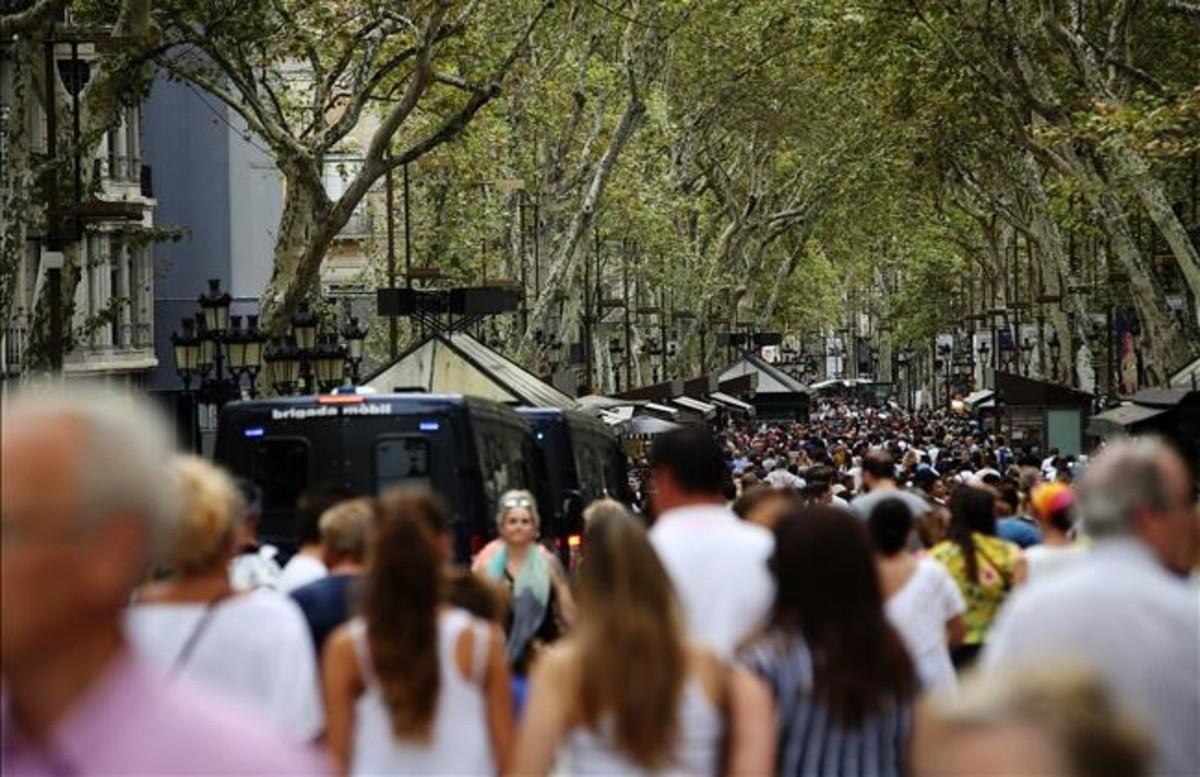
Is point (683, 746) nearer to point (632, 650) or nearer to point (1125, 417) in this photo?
point (632, 650)

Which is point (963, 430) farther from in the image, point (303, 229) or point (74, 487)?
point (74, 487)

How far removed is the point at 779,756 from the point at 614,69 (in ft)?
144

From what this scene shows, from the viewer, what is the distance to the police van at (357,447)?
671 inches

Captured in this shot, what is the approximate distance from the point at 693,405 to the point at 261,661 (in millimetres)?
47978

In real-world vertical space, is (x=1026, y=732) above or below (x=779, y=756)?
above

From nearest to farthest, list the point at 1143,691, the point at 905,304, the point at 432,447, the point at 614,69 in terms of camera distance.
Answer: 1. the point at 1143,691
2. the point at 432,447
3. the point at 614,69
4. the point at 905,304

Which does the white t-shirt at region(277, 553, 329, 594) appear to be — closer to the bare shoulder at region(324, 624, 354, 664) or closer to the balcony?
the bare shoulder at region(324, 624, 354, 664)

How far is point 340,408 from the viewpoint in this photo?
17.3 m

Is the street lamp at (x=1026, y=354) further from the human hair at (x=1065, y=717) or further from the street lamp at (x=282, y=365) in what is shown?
the human hair at (x=1065, y=717)

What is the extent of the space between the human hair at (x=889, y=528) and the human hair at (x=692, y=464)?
128 centimetres

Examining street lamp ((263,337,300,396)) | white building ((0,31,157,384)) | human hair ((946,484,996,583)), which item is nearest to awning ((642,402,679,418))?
white building ((0,31,157,384))

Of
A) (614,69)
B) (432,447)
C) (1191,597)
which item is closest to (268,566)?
(1191,597)

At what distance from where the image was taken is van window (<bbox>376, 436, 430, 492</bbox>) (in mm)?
17172

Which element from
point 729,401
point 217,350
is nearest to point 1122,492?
point 217,350
